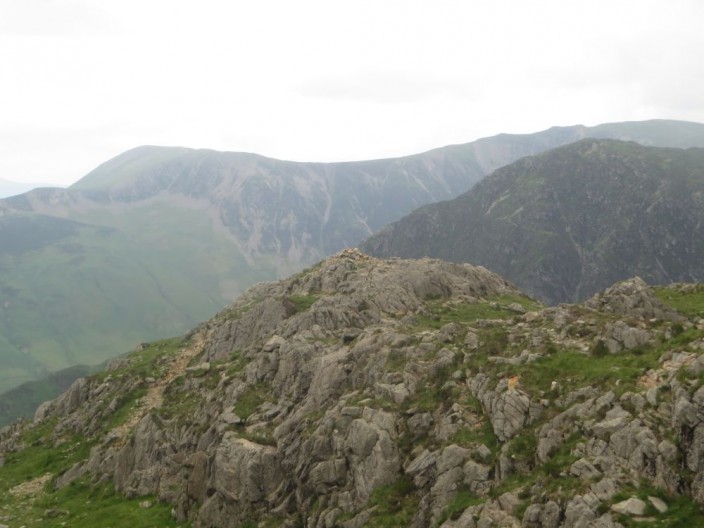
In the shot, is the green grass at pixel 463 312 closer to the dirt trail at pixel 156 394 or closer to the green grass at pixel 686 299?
the green grass at pixel 686 299

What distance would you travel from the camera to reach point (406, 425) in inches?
1538

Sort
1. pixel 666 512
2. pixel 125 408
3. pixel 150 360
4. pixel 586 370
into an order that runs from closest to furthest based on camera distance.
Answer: pixel 666 512, pixel 586 370, pixel 125 408, pixel 150 360

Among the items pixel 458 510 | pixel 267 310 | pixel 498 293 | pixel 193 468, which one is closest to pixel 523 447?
pixel 458 510

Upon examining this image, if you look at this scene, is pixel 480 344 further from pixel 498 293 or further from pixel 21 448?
pixel 21 448

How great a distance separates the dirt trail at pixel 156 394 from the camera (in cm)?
6512

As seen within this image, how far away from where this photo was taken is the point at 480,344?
1758 inches

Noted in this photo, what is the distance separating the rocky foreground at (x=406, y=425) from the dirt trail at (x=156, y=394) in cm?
40

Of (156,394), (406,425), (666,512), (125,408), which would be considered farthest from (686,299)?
(125,408)

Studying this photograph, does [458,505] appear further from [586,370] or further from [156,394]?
[156,394]

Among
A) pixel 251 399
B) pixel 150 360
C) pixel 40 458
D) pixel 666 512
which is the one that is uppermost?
pixel 666 512

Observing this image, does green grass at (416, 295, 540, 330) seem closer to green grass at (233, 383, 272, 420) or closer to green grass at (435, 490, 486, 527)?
green grass at (233, 383, 272, 420)

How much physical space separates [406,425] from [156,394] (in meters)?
44.6

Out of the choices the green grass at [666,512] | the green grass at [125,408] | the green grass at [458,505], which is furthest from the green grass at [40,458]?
the green grass at [666,512]

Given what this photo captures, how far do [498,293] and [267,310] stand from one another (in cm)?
3627
